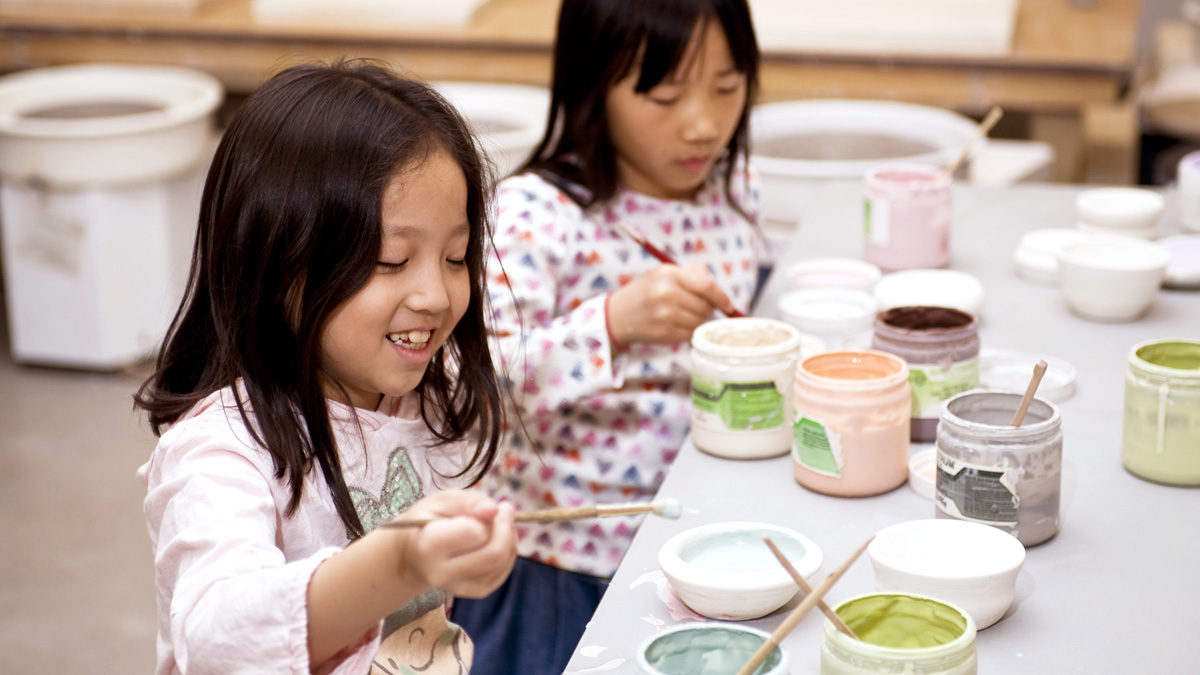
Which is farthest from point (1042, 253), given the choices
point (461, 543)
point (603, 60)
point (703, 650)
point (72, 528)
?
point (72, 528)

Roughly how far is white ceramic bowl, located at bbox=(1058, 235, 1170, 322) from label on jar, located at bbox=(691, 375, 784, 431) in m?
0.54

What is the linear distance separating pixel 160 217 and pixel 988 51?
83.4 inches

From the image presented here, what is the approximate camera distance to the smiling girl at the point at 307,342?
3.12 ft

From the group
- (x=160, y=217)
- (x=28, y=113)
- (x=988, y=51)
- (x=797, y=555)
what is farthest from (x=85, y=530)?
(x=988, y=51)

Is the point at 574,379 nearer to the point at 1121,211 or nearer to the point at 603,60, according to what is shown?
the point at 603,60

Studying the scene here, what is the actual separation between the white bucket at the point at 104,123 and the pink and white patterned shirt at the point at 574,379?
1.82 m

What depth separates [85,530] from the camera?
270 centimetres

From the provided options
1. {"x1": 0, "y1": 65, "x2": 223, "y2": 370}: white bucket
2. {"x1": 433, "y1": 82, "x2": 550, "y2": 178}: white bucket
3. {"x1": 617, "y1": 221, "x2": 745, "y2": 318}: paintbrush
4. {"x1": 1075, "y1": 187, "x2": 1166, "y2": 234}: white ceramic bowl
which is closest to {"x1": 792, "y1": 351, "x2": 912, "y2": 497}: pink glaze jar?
{"x1": 617, "y1": 221, "x2": 745, "y2": 318}: paintbrush

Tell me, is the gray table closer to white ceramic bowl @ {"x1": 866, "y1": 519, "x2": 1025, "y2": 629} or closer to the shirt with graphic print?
white ceramic bowl @ {"x1": 866, "y1": 519, "x2": 1025, "y2": 629}

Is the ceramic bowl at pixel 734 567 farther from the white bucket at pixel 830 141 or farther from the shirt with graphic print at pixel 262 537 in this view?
the white bucket at pixel 830 141

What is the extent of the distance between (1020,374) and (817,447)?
0.36 metres

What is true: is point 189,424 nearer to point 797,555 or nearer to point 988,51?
point 797,555

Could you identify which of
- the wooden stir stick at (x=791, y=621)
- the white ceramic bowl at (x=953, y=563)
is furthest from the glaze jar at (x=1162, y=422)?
the wooden stir stick at (x=791, y=621)

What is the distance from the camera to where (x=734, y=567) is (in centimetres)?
106
